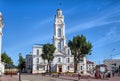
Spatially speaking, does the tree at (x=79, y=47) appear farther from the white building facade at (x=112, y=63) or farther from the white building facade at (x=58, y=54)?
the white building facade at (x=112, y=63)

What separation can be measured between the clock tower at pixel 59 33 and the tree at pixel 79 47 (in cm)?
2269

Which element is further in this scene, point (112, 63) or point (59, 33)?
point (112, 63)

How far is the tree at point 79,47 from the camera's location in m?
79.7

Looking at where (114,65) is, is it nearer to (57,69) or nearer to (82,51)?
(57,69)

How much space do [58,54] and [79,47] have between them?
26.0m

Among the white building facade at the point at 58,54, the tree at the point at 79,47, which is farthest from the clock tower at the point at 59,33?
the tree at the point at 79,47

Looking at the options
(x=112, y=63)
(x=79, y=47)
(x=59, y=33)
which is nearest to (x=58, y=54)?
(x=59, y=33)

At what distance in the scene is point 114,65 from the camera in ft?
443

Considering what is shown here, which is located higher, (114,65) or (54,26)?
(54,26)

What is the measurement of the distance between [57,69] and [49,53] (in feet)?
43.2

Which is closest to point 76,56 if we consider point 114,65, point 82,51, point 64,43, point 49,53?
point 82,51

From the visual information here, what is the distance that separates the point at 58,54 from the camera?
4171 inches

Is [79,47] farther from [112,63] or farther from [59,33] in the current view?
[112,63]

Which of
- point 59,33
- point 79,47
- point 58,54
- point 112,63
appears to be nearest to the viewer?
point 79,47
